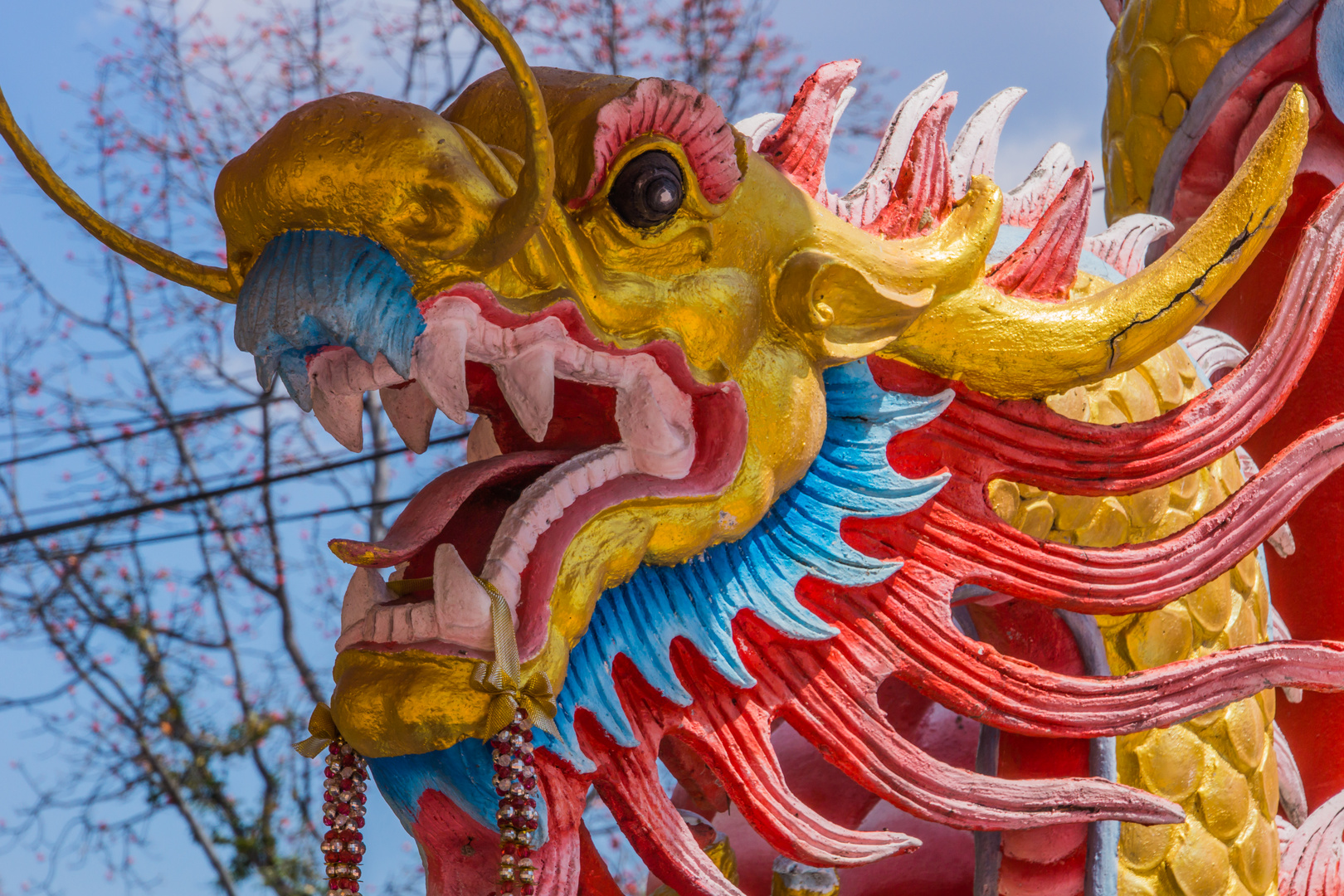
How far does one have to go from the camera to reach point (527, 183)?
1105mm

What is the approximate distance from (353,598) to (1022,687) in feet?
2.45

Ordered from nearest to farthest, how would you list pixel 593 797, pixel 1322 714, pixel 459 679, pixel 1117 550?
pixel 459 679
pixel 1117 550
pixel 1322 714
pixel 593 797

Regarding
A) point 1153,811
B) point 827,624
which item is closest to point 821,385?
point 827,624

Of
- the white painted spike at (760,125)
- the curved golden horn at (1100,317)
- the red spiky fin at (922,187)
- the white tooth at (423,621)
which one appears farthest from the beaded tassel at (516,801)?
the white painted spike at (760,125)

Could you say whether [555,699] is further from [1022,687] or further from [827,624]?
[1022,687]

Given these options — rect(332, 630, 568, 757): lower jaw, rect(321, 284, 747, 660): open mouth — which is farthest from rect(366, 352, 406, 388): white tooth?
rect(332, 630, 568, 757): lower jaw

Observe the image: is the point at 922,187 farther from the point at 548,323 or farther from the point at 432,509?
the point at 432,509

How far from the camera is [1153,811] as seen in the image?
150cm

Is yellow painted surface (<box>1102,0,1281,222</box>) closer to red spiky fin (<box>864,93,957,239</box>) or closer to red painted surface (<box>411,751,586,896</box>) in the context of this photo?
red spiky fin (<box>864,93,957,239</box>)

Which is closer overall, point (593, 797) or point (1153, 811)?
point (1153, 811)

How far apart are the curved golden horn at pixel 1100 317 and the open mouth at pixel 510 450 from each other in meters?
0.33

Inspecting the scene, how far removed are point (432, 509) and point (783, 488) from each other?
37 centimetres

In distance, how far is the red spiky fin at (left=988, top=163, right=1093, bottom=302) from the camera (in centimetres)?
160

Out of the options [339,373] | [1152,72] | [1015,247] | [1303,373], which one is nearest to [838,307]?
[1015,247]
